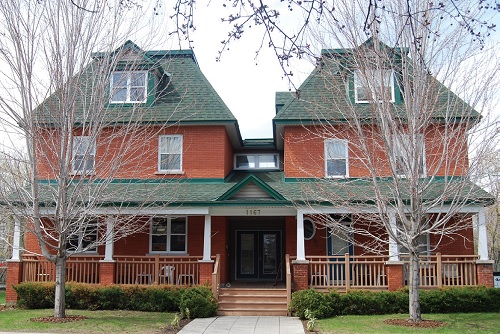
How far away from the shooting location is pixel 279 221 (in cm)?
2308

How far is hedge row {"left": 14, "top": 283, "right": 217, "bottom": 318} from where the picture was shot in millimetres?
18000

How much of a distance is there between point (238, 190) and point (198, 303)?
Answer: 4666 mm

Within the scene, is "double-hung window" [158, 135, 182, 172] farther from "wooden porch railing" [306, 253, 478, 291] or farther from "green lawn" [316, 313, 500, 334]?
"green lawn" [316, 313, 500, 334]

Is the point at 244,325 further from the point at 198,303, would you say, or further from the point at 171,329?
the point at 171,329

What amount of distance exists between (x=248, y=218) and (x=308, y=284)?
5.20 metres

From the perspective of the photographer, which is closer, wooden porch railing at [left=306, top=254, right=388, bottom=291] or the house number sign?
wooden porch railing at [left=306, top=254, right=388, bottom=291]

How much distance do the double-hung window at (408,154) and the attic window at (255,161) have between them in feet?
31.0

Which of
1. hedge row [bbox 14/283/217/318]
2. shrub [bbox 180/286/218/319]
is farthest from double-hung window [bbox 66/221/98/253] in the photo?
shrub [bbox 180/286/218/319]

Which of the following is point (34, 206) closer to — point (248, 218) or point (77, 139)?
point (77, 139)

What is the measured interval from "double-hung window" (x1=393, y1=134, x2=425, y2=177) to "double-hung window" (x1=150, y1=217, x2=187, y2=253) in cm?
939

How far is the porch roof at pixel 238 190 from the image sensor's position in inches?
671

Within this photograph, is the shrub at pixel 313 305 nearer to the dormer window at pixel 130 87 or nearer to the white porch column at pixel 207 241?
the white porch column at pixel 207 241

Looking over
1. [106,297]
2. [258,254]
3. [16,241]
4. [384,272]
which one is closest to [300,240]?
[384,272]

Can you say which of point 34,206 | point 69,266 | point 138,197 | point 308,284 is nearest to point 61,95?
point 34,206
